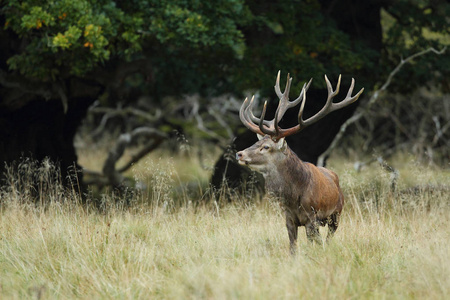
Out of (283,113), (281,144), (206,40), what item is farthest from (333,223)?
(206,40)

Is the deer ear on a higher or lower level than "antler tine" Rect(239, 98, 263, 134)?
lower

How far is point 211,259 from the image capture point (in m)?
5.90

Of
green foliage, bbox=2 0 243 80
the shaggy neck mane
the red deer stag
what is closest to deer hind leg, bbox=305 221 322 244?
the red deer stag

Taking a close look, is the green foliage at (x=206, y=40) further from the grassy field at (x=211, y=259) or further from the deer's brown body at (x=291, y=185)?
the deer's brown body at (x=291, y=185)

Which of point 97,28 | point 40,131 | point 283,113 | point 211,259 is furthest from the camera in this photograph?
point 40,131

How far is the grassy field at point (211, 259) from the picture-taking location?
496 centimetres

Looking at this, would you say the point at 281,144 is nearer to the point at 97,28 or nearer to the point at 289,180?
the point at 289,180

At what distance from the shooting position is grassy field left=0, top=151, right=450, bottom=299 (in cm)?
496

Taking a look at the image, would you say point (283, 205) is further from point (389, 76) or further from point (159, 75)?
point (159, 75)

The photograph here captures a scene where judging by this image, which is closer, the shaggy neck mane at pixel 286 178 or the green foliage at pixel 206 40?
the shaggy neck mane at pixel 286 178

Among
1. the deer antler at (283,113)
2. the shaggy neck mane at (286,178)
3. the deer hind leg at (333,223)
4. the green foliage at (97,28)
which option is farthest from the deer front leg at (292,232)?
the green foliage at (97,28)

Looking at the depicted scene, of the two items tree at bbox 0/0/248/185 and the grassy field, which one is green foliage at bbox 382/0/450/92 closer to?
tree at bbox 0/0/248/185

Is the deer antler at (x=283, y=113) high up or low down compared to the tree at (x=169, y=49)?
down

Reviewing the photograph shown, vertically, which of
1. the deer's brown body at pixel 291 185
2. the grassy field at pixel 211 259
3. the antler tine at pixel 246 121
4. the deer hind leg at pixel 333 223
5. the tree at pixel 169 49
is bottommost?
the grassy field at pixel 211 259
